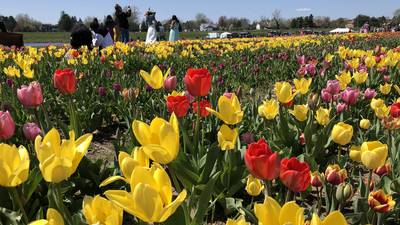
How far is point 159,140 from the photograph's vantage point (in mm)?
1359

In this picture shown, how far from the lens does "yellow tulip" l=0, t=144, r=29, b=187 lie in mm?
1270

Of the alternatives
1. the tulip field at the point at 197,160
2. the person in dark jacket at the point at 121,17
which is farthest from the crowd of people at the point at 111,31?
the tulip field at the point at 197,160

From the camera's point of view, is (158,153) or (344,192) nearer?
(158,153)

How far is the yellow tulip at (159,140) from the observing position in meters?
1.28

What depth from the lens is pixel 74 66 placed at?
6172 mm

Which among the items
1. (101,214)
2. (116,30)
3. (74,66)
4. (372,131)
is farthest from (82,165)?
(116,30)

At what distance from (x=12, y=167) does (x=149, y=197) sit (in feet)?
1.71

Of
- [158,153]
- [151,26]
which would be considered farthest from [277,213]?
[151,26]

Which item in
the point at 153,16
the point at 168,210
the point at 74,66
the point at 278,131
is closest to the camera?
the point at 168,210

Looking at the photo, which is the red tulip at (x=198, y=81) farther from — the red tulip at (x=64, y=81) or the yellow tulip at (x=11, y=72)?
the yellow tulip at (x=11, y=72)

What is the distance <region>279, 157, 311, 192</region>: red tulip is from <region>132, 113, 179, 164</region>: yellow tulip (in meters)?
0.32

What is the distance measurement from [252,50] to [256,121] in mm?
6762

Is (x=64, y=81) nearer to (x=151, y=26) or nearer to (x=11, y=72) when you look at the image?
(x=11, y=72)

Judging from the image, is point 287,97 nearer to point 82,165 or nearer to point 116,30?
point 82,165
